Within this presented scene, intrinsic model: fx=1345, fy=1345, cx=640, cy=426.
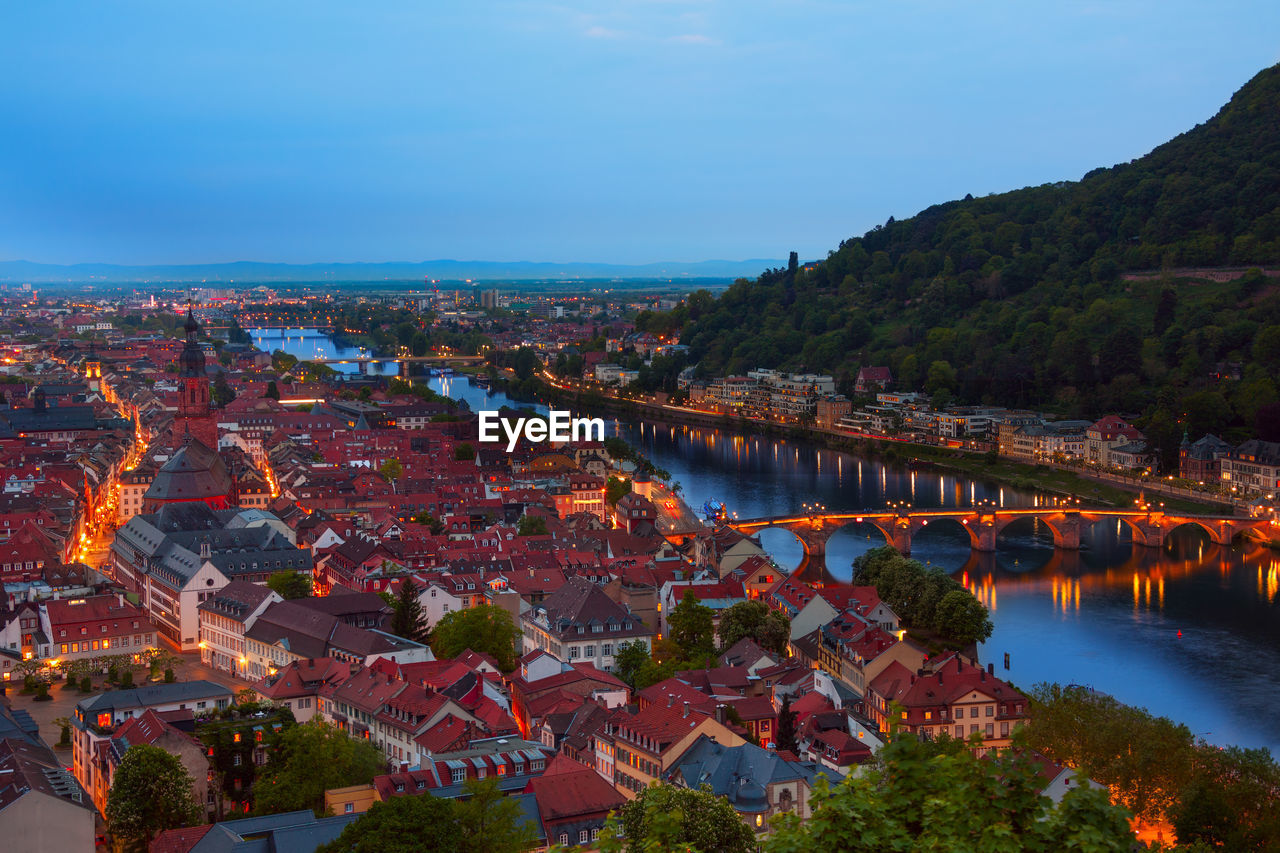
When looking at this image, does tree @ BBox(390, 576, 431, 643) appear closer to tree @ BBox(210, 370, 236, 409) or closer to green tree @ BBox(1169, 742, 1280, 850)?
green tree @ BBox(1169, 742, 1280, 850)

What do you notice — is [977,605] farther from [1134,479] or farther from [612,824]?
[1134,479]

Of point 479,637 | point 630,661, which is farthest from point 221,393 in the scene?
point 630,661

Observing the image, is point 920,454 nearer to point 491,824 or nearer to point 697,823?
point 491,824

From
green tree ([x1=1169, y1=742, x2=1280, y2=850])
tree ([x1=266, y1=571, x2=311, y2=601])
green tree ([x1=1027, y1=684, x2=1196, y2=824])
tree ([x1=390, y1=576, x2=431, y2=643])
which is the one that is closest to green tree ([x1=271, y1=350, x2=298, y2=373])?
tree ([x1=266, y1=571, x2=311, y2=601])

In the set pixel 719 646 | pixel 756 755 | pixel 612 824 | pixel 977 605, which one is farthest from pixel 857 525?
pixel 612 824

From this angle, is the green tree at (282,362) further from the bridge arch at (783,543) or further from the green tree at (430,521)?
the bridge arch at (783,543)
